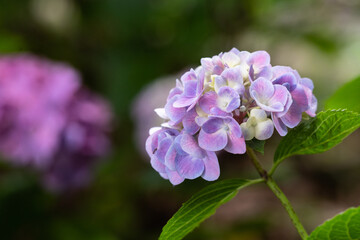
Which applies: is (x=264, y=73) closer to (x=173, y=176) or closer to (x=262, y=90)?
(x=262, y=90)

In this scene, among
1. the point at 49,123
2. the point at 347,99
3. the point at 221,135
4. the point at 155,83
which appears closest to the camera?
the point at 221,135

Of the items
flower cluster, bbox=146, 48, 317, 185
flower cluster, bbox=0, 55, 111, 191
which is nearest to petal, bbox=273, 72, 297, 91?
flower cluster, bbox=146, 48, 317, 185

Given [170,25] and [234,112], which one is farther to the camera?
[170,25]

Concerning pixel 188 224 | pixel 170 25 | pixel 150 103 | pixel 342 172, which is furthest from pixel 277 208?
pixel 188 224

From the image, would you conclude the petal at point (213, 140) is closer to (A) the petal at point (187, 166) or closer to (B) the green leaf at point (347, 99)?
(A) the petal at point (187, 166)

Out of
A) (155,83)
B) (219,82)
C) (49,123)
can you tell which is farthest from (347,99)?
(155,83)

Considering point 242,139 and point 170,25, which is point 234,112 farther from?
point 170,25

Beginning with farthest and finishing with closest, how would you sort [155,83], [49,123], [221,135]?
[155,83] < [49,123] < [221,135]
